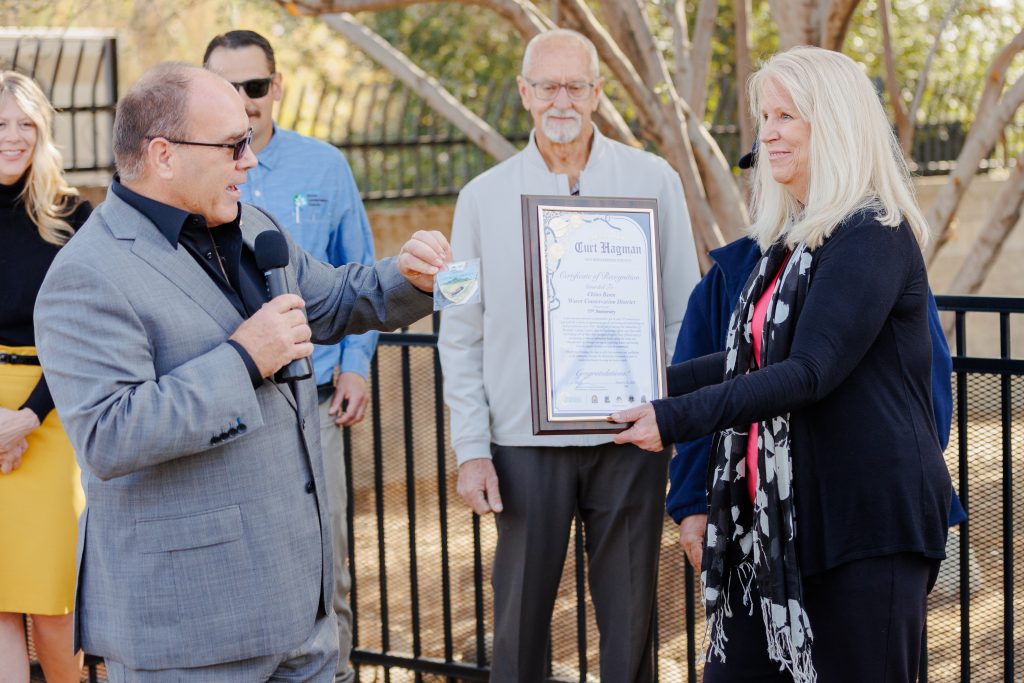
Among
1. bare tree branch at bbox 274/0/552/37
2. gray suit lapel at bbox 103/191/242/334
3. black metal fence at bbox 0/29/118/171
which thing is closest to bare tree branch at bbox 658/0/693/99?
bare tree branch at bbox 274/0/552/37

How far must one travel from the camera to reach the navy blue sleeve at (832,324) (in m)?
2.95

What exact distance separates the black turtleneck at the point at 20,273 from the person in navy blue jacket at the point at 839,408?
218 centimetres

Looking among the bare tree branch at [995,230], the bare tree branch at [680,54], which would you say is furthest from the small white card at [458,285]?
the bare tree branch at [680,54]

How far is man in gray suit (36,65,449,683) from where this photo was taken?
8.98ft

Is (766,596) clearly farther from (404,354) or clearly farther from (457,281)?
(404,354)

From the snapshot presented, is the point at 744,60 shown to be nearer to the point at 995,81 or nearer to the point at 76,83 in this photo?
the point at 995,81

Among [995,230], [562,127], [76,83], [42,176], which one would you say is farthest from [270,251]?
[76,83]

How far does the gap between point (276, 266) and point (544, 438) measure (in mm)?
1336

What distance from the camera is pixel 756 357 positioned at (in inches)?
128

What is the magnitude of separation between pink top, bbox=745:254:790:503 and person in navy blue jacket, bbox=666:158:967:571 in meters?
0.34

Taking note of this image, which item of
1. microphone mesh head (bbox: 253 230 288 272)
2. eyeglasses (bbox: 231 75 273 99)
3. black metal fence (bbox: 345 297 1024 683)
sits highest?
eyeglasses (bbox: 231 75 273 99)

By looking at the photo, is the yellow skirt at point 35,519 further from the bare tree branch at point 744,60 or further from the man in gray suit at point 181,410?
the bare tree branch at point 744,60

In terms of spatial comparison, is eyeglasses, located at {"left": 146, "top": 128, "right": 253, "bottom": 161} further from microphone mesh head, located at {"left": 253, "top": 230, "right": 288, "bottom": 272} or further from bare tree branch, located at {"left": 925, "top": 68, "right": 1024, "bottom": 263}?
bare tree branch, located at {"left": 925, "top": 68, "right": 1024, "bottom": 263}

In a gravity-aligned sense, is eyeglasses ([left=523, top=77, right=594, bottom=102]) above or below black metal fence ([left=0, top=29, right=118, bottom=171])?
below
